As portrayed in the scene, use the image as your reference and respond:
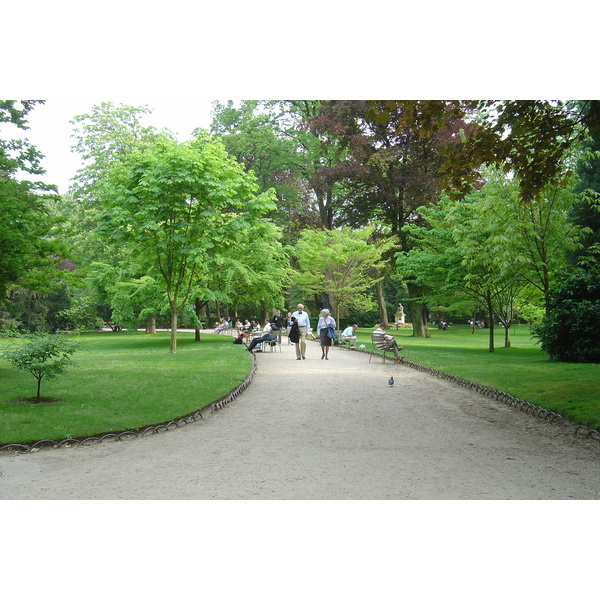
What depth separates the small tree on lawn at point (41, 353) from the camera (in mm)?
6879

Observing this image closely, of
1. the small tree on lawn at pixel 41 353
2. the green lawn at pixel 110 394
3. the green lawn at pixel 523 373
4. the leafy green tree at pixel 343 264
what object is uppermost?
the leafy green tree at pixel 343 264

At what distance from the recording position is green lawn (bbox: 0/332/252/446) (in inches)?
243

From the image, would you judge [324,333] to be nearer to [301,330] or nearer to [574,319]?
[301,330]

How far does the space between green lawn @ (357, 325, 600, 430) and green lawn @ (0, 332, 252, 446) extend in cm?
467

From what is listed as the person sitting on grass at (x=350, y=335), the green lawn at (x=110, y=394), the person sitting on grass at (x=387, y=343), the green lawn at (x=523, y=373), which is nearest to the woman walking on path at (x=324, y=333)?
the person sitting on grass at (x=387, y=343)

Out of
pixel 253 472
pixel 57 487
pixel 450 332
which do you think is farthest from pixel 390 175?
pixel 450 332

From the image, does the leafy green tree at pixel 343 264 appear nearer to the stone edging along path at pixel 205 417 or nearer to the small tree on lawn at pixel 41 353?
the stone edging along path at pixel 205 417

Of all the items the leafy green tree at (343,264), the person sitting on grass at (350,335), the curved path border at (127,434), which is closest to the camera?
the curved path border at (127,434)

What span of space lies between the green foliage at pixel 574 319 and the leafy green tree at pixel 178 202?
828cm

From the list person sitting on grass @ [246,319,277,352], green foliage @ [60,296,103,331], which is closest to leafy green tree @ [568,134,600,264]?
person sitting on grass @ [246,319,277,352]

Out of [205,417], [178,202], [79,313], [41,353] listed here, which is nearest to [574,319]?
[205,417]

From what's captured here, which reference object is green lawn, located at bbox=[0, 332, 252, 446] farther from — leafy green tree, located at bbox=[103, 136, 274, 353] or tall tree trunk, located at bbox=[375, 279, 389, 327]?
tall tree trunk, located at bbox=[375, 279, 389, 327]

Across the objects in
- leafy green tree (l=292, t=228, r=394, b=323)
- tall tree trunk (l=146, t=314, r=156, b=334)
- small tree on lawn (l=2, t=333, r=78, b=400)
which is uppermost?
leafy green tree (l=292, t=228, r=394, b=323)

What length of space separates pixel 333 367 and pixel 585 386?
19.2 ft
